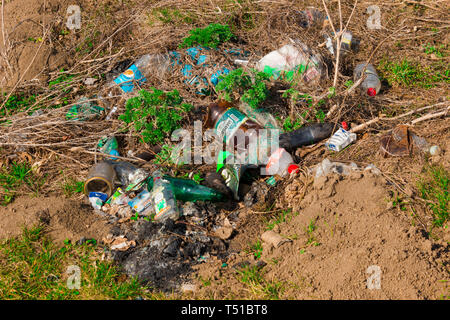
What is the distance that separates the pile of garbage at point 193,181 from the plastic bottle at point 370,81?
0.04 ft

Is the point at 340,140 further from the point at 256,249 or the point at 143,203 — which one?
the point at 143,203

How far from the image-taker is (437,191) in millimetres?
3176

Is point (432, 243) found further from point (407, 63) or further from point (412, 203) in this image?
point (407, 63)

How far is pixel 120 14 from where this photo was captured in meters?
5.78

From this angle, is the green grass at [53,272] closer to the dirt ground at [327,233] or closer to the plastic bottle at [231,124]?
the dirt ground at [327,233]

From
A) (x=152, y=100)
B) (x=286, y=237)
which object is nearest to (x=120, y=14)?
(x=152, y=100)

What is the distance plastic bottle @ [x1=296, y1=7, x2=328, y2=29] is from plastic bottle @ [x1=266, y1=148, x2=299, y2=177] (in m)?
2.08

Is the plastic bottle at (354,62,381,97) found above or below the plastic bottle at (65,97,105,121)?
below

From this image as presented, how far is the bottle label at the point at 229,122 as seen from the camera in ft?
12.5

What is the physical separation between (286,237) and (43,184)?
7.40 ft

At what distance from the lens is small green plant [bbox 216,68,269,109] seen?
12.7ft

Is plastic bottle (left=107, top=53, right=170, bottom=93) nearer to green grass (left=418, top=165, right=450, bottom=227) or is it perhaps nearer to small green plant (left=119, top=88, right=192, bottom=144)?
small green plant (left=119, top=88, right=192, bottom=144)

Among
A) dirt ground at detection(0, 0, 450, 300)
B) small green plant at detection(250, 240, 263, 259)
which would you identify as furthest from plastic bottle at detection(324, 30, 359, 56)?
small green plant at detection(250, 240, 263, 259)

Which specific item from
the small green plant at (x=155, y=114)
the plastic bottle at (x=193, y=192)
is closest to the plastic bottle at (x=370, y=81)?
the small green plant at (x=155, y=114)
